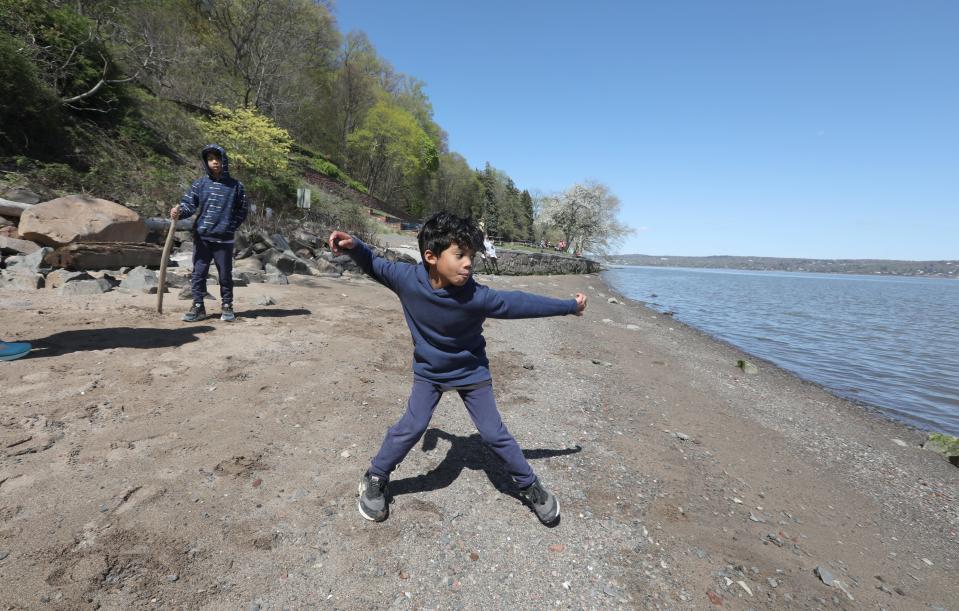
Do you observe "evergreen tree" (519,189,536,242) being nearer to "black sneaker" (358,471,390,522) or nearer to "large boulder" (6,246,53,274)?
"large boulder" (6,246,53,274)

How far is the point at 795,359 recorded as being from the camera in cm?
1012

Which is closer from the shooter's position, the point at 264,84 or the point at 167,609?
the point at 167,609

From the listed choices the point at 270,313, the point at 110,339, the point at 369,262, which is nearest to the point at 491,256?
the point at 270,313

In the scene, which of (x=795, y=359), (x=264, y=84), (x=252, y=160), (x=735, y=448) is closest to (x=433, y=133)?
(x=264, y=84)

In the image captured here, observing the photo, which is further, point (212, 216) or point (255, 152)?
point (255, 152)

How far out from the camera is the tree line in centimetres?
1085

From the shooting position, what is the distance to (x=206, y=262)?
5926 millimetres

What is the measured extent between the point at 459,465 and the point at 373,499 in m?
0.89

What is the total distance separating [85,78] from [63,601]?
1658 centimetres

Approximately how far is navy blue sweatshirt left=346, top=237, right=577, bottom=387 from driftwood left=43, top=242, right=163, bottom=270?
800cm

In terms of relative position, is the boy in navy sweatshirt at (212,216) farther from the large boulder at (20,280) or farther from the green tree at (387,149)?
the green tree at (387,149)

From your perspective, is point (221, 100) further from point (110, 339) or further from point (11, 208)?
point (110, 339)

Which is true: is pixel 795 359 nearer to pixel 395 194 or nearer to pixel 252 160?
pixel 252 160

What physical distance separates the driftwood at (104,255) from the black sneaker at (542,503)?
912 centimetres
